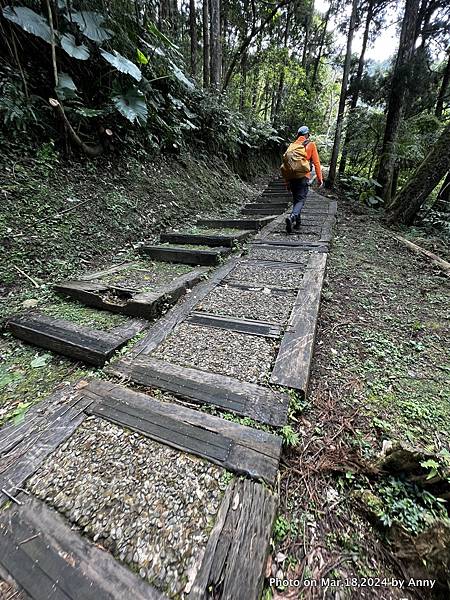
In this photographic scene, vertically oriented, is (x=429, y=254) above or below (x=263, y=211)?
below

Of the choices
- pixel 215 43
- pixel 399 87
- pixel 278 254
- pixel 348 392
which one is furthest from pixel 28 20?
pixel 399 87

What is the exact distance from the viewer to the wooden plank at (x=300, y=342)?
1.60 metres

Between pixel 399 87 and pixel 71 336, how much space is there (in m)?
9.27

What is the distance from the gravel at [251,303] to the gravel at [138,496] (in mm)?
1288

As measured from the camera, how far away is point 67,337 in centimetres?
190

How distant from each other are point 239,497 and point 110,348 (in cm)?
121

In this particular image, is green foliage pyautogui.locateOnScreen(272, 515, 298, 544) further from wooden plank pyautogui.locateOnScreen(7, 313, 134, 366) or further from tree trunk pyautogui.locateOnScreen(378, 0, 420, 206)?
tree trunk pyautogui.locateOnScreen(378, 0, 420, 206)

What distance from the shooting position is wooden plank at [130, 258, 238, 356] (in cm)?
194

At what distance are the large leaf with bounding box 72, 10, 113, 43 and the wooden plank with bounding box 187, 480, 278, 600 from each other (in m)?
4.91

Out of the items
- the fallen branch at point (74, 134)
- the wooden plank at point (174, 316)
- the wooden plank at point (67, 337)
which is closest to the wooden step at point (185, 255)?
the wooden plank at point (174, 316)

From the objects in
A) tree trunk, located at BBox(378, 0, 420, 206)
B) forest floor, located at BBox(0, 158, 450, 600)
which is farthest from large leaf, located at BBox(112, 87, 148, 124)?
tree trunk, located at BBox(378, 0, 420, 206)

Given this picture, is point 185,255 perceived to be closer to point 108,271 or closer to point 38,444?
point 108,271

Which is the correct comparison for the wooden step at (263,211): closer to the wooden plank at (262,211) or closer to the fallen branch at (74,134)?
the wooden plank at (262,211)

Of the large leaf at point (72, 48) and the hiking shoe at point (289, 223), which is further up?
the large leaf at point (72, 48)
